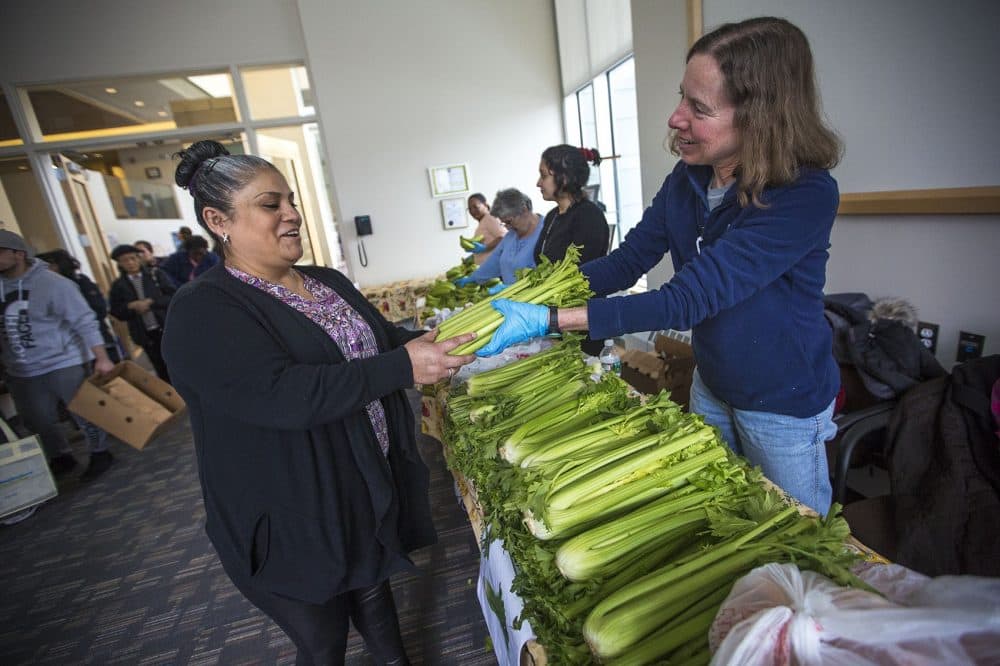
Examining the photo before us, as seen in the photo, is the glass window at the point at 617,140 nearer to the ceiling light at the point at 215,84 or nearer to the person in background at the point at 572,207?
the person in background at the point at 572,207

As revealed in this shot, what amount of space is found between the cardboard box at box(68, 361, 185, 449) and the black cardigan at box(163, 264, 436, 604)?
12.9 feet

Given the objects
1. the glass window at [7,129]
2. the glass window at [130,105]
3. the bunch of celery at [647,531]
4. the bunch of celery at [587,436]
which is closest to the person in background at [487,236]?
the bunch of celery at [587,436]

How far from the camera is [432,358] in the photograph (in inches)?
59.5

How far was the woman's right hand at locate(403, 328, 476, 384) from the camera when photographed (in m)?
1.48

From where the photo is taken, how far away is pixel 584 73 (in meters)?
6.89

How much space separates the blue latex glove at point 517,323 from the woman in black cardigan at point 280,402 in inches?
4.4

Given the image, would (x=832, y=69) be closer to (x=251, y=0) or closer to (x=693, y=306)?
(x=693, y=306)

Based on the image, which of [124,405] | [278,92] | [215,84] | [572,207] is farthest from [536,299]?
[215,84]

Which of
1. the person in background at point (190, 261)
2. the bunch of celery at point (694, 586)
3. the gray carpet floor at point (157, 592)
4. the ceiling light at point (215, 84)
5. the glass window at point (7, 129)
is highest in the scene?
the ceiling light at point (215, 84)

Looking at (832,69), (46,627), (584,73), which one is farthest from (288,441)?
(584,73)

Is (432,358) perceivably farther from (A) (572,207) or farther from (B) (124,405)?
(B) (124,405)

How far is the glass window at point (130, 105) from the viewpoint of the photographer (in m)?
7.00

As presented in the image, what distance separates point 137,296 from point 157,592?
413 cm

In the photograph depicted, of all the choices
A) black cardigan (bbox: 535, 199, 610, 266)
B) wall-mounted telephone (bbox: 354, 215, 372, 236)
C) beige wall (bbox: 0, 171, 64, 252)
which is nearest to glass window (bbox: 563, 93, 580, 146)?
wall-mounted telephone (bbox: 354, 215, 372, 236)
